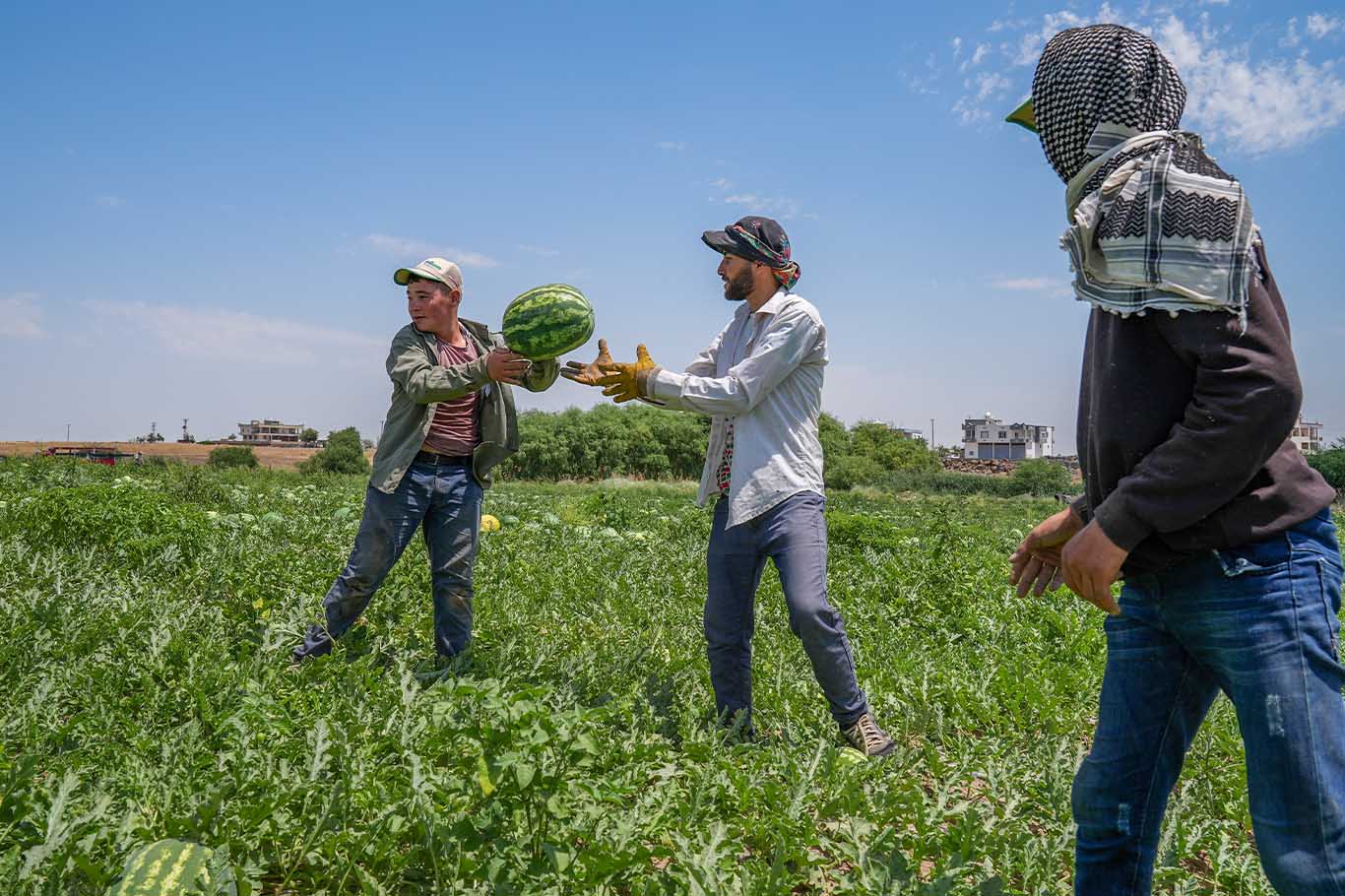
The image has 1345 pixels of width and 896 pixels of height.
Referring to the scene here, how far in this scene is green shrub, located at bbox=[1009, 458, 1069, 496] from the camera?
49.0 metres

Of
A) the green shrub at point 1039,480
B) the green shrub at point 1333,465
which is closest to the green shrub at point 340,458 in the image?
the green shrub at point 1039,480

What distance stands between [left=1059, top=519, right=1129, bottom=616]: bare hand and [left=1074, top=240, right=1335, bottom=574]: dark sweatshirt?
27 millimetres

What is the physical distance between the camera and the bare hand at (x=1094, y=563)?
177 centimetres

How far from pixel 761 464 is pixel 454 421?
1785mm

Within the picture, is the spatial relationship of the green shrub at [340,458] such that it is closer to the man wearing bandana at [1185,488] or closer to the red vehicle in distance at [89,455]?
the red vehicle in distance at [89,455]

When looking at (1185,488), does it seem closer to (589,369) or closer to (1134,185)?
(1134,185)

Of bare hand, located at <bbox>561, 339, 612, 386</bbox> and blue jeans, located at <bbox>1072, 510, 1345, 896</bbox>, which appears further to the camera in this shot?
bare hand, located at <bbox>561, 339, 612, 386</bbox>

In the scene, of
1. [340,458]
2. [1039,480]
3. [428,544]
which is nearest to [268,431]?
[340,458]

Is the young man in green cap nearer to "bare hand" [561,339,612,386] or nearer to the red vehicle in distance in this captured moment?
"bare hand" [561,339,612,386]

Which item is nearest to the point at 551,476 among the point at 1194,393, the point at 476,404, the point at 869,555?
the point at 869,555

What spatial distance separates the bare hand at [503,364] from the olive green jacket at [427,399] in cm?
4

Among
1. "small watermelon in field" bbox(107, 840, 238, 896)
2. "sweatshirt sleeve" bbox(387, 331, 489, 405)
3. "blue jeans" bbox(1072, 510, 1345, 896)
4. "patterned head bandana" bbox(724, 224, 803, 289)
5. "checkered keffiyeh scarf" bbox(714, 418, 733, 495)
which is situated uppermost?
"patterned head bandana" bbox(724, 224, 803, 289)

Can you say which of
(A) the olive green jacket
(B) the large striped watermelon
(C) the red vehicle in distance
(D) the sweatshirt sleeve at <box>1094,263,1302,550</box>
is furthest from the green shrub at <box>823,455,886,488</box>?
(D) the sweatshirt sleeve at <box>1094,263,1302,550</box>

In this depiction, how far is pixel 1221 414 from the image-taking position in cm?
160
